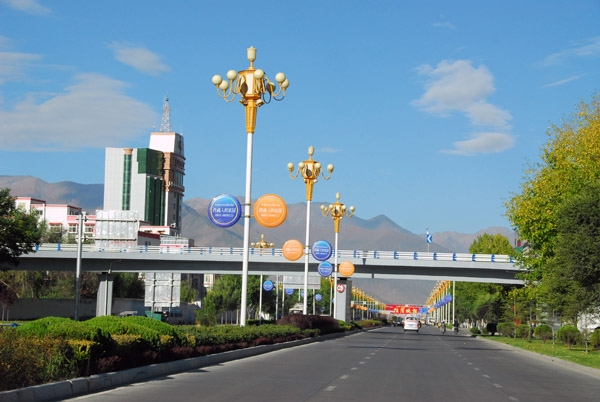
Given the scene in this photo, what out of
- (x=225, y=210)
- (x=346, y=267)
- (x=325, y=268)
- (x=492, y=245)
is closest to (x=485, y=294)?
(x=492, y=245)

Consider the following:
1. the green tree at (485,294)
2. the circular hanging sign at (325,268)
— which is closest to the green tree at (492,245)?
the green tree at (485,294)

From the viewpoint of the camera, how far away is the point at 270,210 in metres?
33.5

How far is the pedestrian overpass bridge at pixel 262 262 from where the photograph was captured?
6975cm

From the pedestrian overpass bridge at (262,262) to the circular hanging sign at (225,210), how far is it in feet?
127

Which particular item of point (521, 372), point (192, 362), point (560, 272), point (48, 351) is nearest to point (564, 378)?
point (521, 372)

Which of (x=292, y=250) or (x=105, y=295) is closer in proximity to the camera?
(x=292, y=250)

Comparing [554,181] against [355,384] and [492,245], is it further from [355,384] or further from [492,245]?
[492,245]

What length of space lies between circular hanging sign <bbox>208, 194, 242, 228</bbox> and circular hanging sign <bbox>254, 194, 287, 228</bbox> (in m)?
2.47

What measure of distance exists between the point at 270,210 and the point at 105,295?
46973 mm

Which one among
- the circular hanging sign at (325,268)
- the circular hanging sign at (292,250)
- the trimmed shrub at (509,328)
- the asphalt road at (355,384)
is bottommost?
the trimmed shrub at (509,328)

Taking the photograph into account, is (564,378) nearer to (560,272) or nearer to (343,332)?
(560,272)

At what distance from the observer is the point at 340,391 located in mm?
16094

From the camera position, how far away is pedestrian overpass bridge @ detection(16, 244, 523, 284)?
229 ft

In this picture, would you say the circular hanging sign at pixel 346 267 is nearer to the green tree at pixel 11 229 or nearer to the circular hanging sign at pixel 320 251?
the circular hanging sign at pixel 320 251
